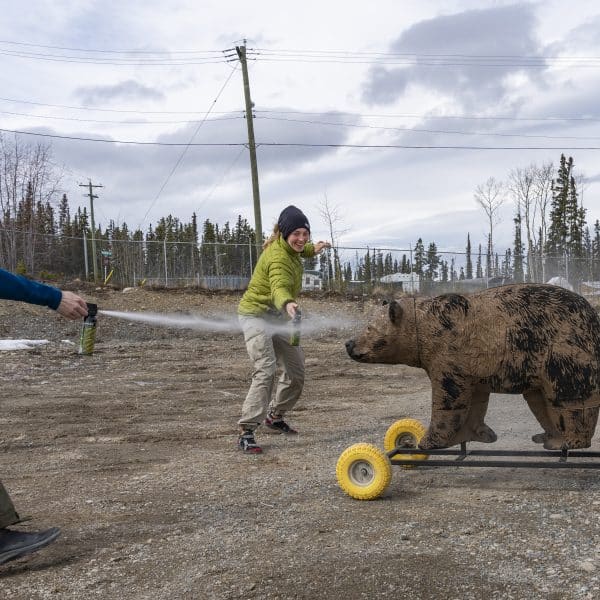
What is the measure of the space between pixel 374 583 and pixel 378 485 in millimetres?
1300

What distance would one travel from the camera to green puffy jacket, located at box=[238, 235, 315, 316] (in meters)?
5.84

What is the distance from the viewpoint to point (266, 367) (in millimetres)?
6129

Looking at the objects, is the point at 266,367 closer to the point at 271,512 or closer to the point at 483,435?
the point at 271,512

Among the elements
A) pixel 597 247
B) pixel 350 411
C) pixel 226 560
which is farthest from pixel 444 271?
pixel 597 247

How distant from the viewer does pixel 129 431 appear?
722 centimetres

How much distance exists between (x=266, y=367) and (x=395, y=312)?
68.4 inches

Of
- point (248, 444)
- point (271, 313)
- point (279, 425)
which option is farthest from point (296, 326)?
point (279, 425)

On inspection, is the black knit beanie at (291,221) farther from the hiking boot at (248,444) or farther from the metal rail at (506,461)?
the metal rail at (506,461)

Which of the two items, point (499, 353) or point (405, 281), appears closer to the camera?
point (499, 353)

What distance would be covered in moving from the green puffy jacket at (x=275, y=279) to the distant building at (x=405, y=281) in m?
24.5

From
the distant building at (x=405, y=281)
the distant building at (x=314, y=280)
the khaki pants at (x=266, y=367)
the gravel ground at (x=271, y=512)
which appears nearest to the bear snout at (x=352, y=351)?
the gravel ground at (x=271, y=512)

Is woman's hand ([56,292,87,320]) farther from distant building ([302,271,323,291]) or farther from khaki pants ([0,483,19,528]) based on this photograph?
distant building ([302,271,323,291])

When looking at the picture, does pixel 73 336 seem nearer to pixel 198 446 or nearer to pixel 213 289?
pixel 213 289

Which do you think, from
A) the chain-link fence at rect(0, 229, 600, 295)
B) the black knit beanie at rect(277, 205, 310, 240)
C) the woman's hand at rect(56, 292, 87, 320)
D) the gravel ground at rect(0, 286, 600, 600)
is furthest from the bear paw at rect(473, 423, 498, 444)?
the chain-link fence at rect(0, 229, 600, 295)
